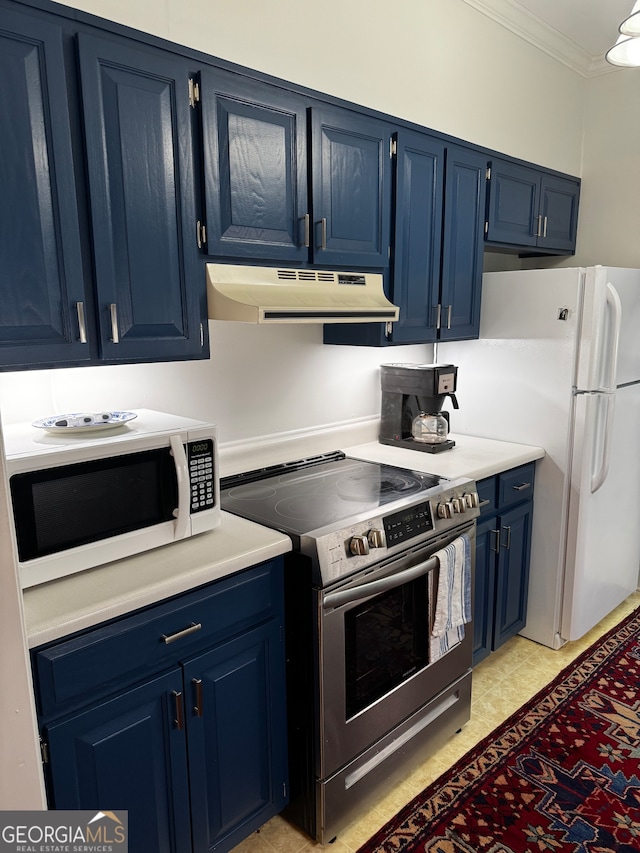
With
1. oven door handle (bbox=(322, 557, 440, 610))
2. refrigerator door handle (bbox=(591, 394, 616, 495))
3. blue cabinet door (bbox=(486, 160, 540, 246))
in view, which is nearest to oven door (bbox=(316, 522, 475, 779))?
oven door handle (bbox=(322, 557, 440, 610))

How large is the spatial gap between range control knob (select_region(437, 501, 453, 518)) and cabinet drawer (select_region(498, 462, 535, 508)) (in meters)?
0.56

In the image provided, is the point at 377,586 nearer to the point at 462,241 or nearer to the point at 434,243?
the point at 434,243

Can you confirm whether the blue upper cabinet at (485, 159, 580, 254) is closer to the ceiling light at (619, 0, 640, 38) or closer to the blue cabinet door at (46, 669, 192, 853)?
the ceiling light at (619, 0, 640, 38)

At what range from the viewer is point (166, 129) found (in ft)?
5.30

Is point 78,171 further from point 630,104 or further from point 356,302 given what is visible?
point 630,104

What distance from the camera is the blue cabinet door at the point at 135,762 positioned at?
1.32 metres

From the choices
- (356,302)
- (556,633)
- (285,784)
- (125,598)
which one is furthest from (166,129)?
(556,633)

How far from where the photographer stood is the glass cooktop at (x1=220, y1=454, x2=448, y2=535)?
73.4 inches

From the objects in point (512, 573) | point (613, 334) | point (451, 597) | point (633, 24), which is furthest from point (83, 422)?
point (613, 334)

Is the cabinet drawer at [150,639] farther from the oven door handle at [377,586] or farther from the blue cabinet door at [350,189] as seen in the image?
the blue cabinet door at [350,189]

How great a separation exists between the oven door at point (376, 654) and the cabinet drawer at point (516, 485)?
42cm

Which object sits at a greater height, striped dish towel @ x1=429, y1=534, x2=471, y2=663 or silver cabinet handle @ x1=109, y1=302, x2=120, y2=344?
silver cabinet handle @ x1=109, y1=302, x2=120, y2=344

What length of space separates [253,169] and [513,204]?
1.59m

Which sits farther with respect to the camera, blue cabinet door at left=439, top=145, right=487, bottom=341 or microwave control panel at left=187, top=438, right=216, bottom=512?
blue cabinet door at left=439, top=145, right=487, bottom=341
